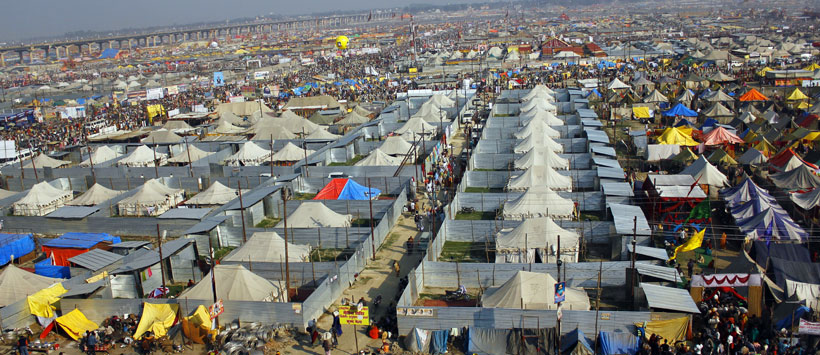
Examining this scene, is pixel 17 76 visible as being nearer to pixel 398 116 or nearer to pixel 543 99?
pixel 398 116

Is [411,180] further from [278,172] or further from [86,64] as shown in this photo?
[86,64]

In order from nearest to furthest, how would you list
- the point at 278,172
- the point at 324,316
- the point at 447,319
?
the point at 447,319 → the point at 324,316 → the point at 278,172

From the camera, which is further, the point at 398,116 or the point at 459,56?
the point at 459,56

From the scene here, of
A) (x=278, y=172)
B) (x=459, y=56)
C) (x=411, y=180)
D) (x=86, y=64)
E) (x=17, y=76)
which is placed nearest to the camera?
(x=411, y=180)

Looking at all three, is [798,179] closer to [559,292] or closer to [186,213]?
[559,292]

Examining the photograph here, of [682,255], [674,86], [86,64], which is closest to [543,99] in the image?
[674,86]
